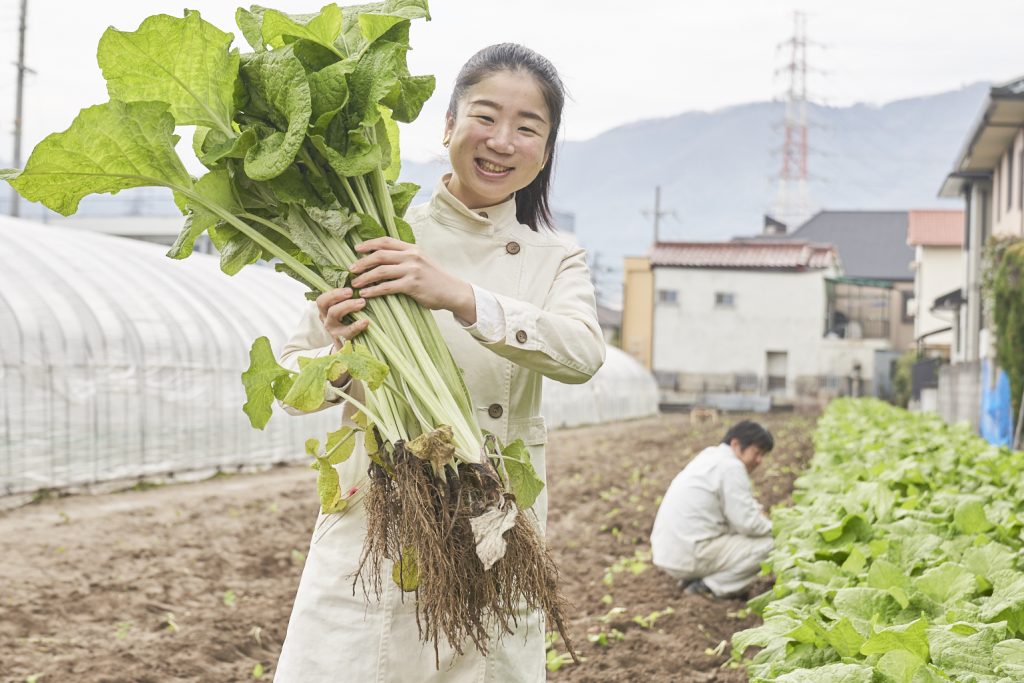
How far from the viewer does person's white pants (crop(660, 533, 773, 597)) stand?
244 inches

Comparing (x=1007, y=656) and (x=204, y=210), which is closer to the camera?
(x=204, y=210)

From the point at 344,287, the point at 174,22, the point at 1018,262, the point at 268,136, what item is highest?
the point at 1018,262

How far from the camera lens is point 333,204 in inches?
79.8

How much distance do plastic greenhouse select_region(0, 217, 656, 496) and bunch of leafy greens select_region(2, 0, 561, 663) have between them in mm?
8283

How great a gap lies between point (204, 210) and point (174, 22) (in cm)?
34

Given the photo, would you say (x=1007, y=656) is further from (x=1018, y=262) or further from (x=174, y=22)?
(x=1018, y=262)

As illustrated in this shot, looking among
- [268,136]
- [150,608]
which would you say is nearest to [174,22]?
[268,136]

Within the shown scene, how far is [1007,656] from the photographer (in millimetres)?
2182

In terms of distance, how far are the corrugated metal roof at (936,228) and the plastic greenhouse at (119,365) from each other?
80.4 feet

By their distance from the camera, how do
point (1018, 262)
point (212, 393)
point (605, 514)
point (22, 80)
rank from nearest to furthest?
point (605, 514) < point (1018, 262) < point (212, 393) < point (22, 80)

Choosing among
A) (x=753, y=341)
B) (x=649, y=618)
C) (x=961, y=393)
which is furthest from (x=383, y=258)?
(x=753, y=341)

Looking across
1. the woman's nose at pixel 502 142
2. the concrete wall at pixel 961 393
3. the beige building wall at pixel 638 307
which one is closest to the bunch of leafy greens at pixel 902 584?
the woman's nose at pixel 502 142

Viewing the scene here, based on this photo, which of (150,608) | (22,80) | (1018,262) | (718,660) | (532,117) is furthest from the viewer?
(22,80)

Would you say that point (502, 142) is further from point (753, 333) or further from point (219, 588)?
point (753, 333)
